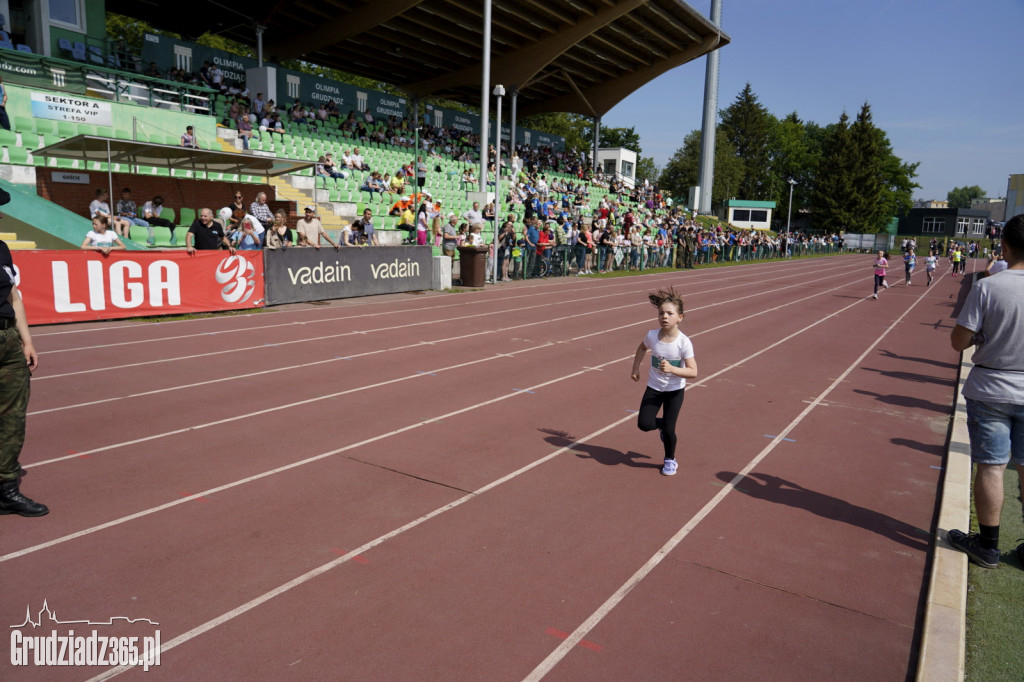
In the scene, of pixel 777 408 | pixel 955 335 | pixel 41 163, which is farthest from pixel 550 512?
pixel 41 163

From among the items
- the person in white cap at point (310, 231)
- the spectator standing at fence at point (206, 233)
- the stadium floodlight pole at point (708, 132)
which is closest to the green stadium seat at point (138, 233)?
the spectator standing at fence at point (206, 233)

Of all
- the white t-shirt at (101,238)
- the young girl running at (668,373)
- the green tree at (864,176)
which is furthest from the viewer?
the green tree at (864,176)

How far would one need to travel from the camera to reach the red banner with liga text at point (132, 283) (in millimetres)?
11977

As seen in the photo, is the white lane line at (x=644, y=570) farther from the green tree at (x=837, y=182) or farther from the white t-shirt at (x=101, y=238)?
the green tree at (x=837, y=182)

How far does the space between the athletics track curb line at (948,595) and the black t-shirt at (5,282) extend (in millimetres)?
5929

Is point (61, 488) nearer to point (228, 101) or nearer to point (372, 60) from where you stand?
point (228, 101)

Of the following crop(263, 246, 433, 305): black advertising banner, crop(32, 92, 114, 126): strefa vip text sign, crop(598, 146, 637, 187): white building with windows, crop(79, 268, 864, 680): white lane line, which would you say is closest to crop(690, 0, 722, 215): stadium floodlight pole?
crop(598, 146, 637, 187): white building with windows

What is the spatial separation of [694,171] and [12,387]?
8447 centimetres

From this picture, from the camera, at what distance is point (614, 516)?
17.3 feet

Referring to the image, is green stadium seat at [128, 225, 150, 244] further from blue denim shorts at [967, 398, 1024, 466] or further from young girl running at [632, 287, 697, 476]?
blue denim shorts at [967, 398, 1024, 466]

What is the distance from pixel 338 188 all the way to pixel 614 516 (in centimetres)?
2346

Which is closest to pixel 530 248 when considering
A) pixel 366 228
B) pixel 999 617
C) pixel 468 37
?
pixel 366 228

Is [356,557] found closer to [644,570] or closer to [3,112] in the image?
[644,570]

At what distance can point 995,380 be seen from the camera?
177 inches
